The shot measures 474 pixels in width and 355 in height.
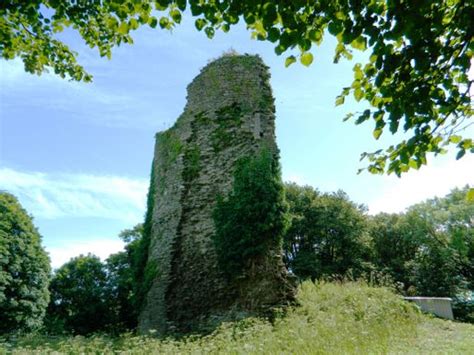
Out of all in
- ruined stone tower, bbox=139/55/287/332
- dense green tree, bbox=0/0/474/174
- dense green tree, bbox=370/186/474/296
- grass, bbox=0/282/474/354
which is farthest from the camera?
dense green tree, bbox=370/186/474/296

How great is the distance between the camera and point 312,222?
1123 inches

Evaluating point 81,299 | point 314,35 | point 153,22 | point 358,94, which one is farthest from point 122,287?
point 314,35

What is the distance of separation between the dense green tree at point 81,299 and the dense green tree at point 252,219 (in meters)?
11.1

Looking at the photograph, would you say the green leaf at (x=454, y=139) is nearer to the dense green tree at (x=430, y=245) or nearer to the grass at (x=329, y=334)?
the grass at (x=329, y=334)

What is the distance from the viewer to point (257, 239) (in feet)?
31.9

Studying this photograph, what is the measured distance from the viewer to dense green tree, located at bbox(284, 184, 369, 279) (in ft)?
89.6

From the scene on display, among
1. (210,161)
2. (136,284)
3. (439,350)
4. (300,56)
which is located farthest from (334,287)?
(300,56)

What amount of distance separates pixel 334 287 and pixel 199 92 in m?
7.80

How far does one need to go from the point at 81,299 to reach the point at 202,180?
37.0 feet

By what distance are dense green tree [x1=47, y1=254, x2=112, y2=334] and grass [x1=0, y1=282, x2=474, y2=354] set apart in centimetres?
812

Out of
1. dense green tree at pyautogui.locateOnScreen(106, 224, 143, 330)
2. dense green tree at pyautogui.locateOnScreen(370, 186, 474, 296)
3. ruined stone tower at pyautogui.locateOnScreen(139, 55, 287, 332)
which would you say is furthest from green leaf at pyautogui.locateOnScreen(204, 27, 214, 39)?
dense green tree at pyautogui.locateOnScreen(370, 186, 474, 296)

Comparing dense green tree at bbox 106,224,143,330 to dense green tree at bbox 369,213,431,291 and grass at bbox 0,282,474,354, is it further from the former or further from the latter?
dense green tree at bbox 369,213,431,291

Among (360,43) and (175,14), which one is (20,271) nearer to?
(175,14)

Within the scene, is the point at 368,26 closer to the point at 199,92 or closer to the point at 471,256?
the point at 199,92
